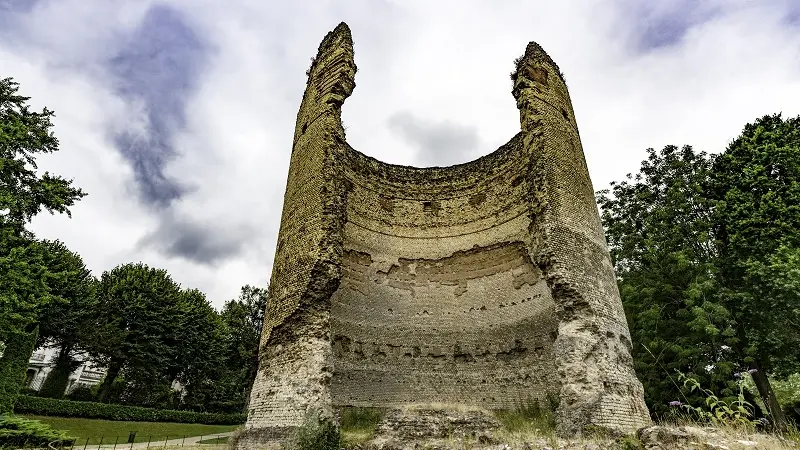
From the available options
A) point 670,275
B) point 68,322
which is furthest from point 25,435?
point 670,275

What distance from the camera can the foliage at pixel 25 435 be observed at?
32.1ft

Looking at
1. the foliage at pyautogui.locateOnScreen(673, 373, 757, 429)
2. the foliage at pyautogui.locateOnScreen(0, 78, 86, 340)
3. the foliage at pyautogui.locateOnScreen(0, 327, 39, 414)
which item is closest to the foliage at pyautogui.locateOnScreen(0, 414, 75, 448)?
the foliage at pyautogui.locateOnScreen(0, 78, 86, 340)

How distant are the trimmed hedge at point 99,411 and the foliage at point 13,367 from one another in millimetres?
4582

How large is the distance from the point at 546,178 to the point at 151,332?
25.5 m

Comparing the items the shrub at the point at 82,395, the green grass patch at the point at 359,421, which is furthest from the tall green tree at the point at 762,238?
the shrub at the point at 82,395

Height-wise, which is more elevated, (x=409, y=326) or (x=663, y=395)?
(x=409, y=326)

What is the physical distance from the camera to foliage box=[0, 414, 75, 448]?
978cm

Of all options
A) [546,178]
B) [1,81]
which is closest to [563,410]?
[546,178]

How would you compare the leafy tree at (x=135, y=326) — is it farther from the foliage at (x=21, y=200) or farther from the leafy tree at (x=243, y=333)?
the foliage at (x=21, y=200)

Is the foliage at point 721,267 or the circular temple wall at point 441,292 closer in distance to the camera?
the foliage at point 721,267

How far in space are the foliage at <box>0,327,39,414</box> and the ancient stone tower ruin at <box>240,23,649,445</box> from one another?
10.7m

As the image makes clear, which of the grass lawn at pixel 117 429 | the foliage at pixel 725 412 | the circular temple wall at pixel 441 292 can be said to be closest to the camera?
the foliage at pixel 725 412

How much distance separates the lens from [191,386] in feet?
99.3

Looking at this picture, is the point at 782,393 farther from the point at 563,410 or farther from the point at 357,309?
the point at 357,309
